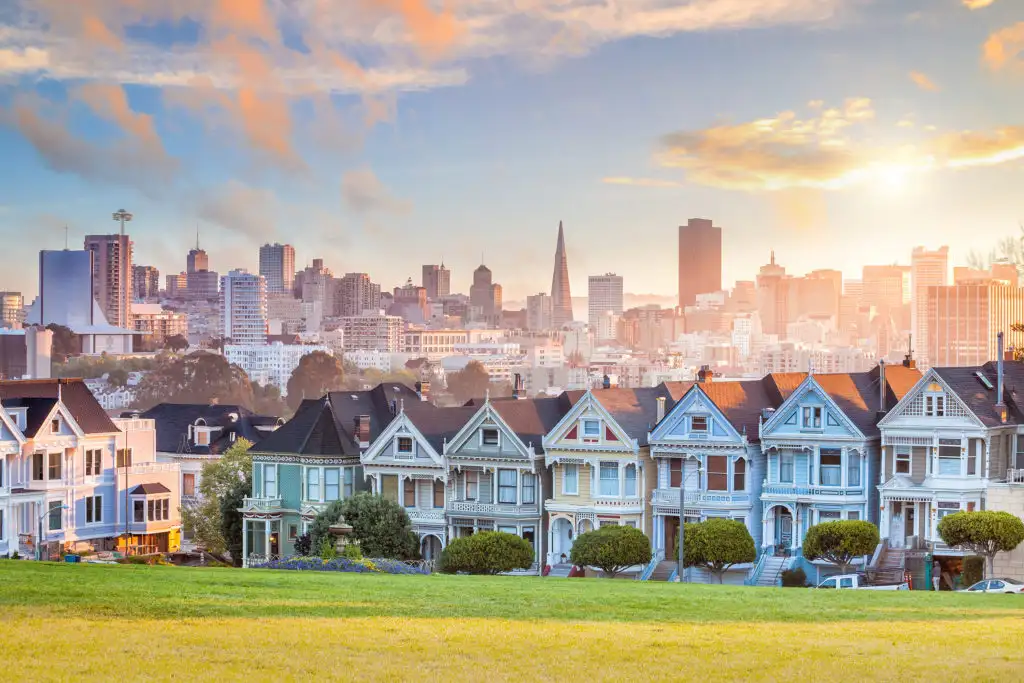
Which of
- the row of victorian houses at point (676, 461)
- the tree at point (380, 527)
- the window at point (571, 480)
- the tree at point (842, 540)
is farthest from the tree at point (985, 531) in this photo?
the tree at point (380, 527)

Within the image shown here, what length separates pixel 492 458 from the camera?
60.4 metres

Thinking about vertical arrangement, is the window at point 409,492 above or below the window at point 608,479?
below

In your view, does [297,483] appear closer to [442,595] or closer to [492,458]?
[492,458]

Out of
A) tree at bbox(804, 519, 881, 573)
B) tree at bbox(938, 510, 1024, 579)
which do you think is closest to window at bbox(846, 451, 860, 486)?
tree at bbox(804, 519, 881, 573)

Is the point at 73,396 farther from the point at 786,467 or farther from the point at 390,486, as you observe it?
the point at 786,467

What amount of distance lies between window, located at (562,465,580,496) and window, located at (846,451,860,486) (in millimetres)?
9942

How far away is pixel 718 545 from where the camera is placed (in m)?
53.7

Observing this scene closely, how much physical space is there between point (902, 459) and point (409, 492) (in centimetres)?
1884

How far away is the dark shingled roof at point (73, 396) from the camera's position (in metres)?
70.6

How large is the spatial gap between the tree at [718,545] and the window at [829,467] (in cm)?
333

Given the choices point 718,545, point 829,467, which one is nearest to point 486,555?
point 718,545

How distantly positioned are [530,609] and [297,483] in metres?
36.7

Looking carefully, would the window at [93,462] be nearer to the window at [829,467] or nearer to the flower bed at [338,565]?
the flower bed at [338,565]

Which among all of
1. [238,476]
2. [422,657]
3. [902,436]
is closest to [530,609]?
[422,657]
